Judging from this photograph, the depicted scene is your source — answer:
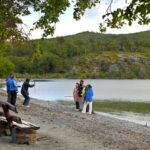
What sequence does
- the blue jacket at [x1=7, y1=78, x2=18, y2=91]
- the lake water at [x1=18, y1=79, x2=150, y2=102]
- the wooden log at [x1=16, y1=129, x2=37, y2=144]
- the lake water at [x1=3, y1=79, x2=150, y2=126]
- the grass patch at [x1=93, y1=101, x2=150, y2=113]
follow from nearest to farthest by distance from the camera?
the wooden log at [x1=16, y1=129, x2=37, y2=144], the blue jacket at [x1=7, y1=78, x2=18, y2=91], the lake water at [x1=3, y1=79, x2=150, y2=126], the grass patch at [x1=93, y1=101, x2=150, y2=113], the lake water at [x1=18, y1=79, x2=150, y2=102]

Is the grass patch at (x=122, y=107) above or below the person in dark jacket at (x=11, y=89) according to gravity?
below

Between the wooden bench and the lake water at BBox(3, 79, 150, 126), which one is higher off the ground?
the wooden bench

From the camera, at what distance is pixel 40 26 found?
13.3m

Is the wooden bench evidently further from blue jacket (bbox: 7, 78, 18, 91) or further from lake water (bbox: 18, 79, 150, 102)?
lake water (bbox: 18, 79, 150, 102)

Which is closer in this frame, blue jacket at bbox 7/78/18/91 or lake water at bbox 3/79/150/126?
blue jacket at bbox 7/78/18/91

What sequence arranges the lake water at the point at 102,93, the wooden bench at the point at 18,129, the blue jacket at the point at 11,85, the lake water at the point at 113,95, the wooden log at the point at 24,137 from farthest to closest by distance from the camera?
the lake water at the point at 102,93 < the lake water at the point at 113,95 < the blue jacket at the point at 11,85 < the wooden log at the point at 24,137 < the wooden bench at the point at 18,129

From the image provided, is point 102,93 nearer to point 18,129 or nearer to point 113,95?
point 113,95

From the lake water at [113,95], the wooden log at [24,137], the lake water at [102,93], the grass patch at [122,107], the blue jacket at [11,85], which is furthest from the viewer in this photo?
the lake water at [102,93]

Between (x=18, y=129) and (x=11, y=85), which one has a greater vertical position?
(x=11, y=85)

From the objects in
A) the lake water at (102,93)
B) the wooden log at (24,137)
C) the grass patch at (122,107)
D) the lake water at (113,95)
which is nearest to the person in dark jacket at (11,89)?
the lake water at (113,95)

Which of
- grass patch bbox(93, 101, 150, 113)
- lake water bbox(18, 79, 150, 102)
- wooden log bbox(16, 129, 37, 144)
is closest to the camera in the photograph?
wooden log bbox(16, 129, 37, 144)

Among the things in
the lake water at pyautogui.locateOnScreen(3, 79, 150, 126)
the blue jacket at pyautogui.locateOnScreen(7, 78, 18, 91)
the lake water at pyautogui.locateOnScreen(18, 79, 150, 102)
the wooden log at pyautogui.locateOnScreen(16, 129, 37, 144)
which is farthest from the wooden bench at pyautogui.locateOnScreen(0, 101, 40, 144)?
the lake water at pyautogui.locateOnScreen(18, 79, 150, 102)

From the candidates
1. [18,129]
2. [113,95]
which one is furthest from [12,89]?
[113,95]

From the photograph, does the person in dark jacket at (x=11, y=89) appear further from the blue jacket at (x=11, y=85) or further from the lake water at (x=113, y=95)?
the lake water at (x=113, y=95)
